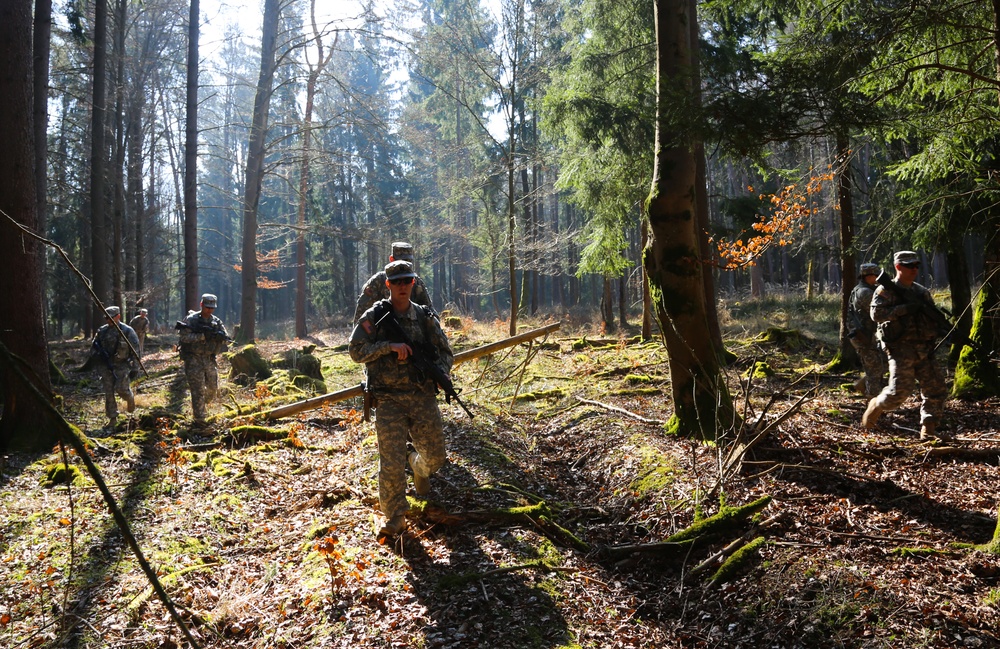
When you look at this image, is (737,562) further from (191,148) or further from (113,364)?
(191,148)

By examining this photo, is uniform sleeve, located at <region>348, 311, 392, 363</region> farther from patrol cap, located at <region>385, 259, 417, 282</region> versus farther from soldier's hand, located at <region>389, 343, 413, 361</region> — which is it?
patrol cap, located at <region>385, 259, 417, 282</region>

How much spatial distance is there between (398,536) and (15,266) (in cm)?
596

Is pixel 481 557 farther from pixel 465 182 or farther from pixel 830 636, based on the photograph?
pixel 465 182

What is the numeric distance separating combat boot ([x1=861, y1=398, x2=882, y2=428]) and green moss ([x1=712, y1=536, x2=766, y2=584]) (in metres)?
3.60

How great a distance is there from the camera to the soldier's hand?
16.7 ft

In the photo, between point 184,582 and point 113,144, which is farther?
point 113,144

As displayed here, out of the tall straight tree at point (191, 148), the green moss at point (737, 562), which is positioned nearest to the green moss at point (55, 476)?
the green moss at point (737, 562)

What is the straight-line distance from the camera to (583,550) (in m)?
5.19

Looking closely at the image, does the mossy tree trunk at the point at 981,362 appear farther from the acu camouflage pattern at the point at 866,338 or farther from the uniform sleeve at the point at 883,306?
the uniform sleeve at the point at 883,306

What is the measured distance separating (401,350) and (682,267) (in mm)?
3496

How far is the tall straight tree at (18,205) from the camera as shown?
7.21 m

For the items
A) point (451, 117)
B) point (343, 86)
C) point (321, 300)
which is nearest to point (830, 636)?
point (343, 86)

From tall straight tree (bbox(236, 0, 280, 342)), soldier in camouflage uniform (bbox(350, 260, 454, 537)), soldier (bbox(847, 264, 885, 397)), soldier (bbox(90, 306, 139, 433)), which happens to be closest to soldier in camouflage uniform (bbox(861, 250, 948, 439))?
soldier (bbox(847, 264, 885, 397))

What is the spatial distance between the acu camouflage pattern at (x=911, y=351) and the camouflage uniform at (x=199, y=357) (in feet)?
32.8
